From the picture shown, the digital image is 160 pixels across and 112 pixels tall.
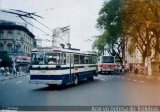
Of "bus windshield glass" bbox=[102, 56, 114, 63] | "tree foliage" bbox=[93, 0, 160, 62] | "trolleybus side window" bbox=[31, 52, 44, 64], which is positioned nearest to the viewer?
"trolleybus side window" bbox=[31, 52, 44, 64]

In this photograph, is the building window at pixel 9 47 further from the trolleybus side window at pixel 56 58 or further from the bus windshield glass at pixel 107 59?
the bus windshield glass at pixel 107 59

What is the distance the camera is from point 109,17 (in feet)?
80.6

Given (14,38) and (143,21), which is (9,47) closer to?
(14,38)

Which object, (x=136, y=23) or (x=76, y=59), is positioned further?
(x=136, y=23)

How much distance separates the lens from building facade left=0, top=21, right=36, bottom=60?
259 inches

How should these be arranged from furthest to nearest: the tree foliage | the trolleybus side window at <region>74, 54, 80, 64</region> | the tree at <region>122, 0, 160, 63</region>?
1. the tree foliage
2. the tree at <region>122, 0, 160, 63</region>
3. the trolleybus side window at <region>74, 54, 80, 64</region>

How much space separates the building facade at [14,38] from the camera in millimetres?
6578

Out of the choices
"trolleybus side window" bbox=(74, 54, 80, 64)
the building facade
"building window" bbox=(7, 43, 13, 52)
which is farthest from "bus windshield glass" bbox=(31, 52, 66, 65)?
"building window" bbox=(7, 43, 13, 52)

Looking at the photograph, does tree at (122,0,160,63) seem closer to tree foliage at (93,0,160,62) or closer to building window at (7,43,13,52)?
tree foliage at (93,0,160,62)

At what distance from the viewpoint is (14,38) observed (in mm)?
7281

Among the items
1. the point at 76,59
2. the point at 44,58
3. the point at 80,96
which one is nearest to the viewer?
the point at 80,96

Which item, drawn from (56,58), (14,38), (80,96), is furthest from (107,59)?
(14,38)

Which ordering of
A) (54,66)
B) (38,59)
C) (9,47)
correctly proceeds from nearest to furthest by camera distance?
(9,47)
(38,59)
(54,66)

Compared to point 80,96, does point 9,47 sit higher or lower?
higher
